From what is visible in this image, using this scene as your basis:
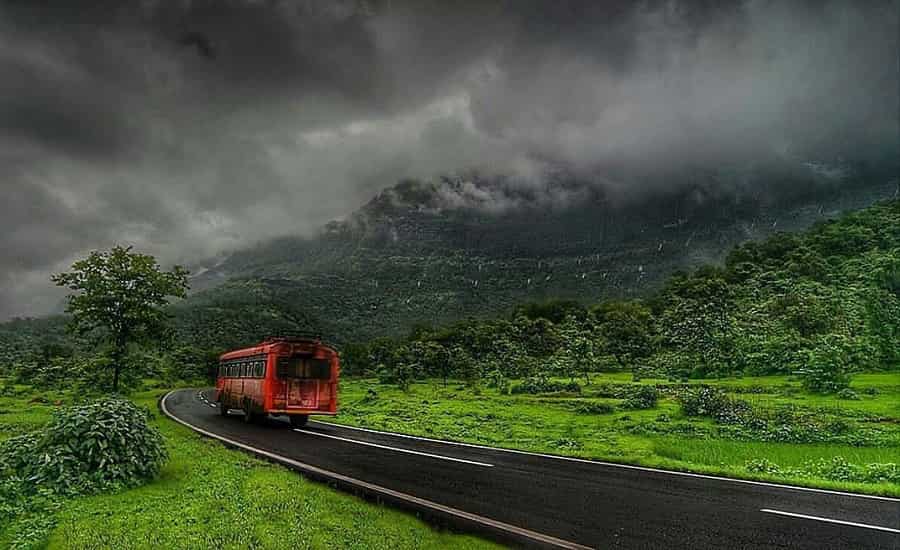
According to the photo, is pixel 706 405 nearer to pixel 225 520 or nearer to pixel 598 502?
pixel 598 502

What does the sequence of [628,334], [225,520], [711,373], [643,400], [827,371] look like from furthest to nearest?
[628,334] → [711,373] → [827,371] → [643,400] → [225,520]

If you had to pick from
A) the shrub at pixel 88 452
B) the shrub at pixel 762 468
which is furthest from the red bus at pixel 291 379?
the shrub at pixel 762 468

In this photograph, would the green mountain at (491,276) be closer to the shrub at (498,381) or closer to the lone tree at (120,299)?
the shrub at (498,381)

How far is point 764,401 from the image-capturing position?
1158 inches

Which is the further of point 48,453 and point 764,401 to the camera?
point 764,401

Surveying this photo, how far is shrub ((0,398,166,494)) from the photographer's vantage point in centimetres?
1043

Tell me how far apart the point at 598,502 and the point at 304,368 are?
15276 millimetres

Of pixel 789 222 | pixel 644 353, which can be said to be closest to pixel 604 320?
pixel 644 353

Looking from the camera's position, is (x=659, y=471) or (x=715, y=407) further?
(x=715, y=407)

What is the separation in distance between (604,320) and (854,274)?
27108 millimetres

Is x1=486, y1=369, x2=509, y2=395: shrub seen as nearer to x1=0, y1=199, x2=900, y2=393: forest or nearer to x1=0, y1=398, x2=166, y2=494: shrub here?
x1=0, y1=199, x2=900, y2=393: forest

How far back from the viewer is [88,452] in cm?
1102

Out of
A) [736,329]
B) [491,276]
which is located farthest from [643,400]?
[491,276]

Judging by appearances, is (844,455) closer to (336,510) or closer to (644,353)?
(336,510)
